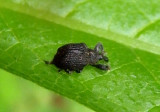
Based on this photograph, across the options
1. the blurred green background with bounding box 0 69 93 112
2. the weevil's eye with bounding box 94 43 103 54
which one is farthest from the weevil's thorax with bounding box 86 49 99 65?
the blurred green background with bounding box 0 69 93 112

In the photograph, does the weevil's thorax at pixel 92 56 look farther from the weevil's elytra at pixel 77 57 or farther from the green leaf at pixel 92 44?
the green leaf at pixel 92 44

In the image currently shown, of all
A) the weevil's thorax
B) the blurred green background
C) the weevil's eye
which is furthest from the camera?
the blurred green background

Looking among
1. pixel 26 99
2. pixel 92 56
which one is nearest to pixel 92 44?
pixel 92 56

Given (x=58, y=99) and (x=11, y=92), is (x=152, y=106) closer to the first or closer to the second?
(x=11, y=92)

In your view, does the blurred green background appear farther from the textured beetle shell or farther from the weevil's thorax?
the weevil's thorax

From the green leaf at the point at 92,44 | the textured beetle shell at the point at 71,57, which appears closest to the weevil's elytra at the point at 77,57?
the textured beetle shell at the point at 71,57

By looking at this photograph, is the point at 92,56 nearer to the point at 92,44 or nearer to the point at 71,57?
the point at 71,57

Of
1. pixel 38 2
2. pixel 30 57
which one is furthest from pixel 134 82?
pixel 38 2
